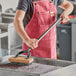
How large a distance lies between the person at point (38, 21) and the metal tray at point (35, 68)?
7.0 inches

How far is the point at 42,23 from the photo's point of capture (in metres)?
1.65

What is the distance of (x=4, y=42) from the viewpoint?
6.75 feet

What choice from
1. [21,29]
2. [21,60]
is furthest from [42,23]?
[21,60]

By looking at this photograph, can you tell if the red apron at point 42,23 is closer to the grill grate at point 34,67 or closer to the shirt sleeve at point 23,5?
the shirt sleeve at point 23,5

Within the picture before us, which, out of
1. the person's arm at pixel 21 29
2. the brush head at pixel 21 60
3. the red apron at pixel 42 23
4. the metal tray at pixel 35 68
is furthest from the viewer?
the red apron at pixel 42 23

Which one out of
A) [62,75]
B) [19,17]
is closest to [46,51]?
[19,17]

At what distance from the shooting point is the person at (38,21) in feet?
5.12

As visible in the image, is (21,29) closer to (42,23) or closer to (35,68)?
(42,23)

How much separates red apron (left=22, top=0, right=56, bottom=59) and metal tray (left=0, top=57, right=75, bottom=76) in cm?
26

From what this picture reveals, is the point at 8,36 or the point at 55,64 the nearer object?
the point at 55,64

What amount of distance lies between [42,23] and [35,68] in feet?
1.36

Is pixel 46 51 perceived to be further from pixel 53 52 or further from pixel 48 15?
pixel 48 15

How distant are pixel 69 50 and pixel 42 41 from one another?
801 mm

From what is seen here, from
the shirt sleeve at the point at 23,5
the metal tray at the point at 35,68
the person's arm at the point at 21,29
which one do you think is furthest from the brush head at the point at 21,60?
the shirt sleeve at the point at 23,5
